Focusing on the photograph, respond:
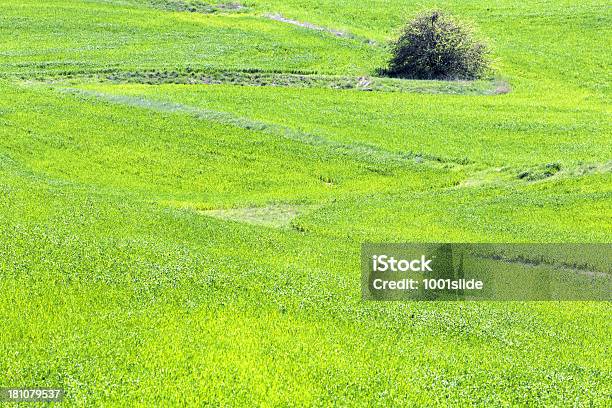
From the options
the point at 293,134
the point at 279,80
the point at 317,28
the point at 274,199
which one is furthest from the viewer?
the point at 317,28

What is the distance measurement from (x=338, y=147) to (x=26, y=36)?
5128 cm

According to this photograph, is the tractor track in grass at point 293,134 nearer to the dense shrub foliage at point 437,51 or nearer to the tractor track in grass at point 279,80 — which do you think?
the tractor track in grass at point 279,80

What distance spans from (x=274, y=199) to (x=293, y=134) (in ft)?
43.0

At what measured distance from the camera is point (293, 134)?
5156 cm

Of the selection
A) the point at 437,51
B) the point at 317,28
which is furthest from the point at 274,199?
the point at 317,28

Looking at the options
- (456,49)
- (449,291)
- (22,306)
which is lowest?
(449,291)

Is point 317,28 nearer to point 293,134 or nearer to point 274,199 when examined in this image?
point 293,134

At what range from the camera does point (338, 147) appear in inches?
1956

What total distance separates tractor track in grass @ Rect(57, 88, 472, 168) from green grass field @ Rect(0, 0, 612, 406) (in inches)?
9.5

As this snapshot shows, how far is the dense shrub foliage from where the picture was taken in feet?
251

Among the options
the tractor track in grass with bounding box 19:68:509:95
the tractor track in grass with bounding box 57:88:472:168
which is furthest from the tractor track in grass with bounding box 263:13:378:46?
the tractor track in grass with bounding box 57:88:472:168

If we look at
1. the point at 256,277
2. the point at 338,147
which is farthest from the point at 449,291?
the point at 338,147

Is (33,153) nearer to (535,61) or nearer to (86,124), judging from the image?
(86,124)

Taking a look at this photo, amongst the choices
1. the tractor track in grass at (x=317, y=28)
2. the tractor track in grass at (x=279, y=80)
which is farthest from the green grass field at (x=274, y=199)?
the tractor track in grass at (x=317, y=28)
